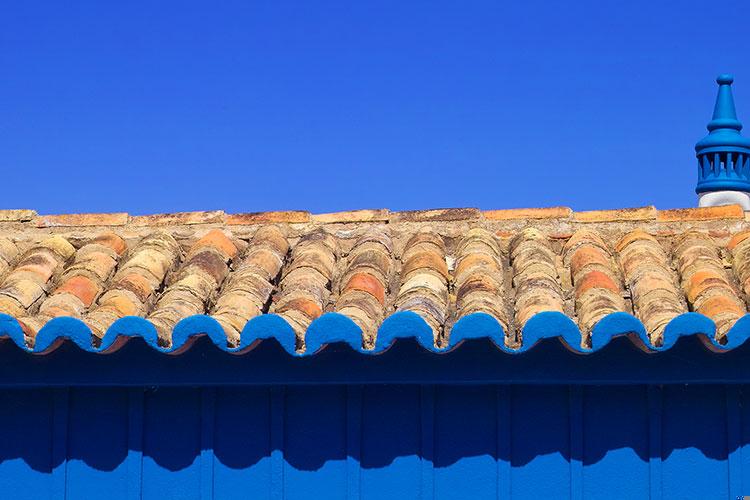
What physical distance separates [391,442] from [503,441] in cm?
49

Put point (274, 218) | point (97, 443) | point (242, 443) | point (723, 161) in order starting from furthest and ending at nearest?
1. point (723, 161)
2. point (274, 218)
3. point (97, 443)
4. point (242, 443)

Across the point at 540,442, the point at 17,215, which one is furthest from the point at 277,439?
the point at 17,215

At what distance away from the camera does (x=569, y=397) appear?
4.83m

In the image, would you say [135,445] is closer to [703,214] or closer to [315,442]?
[315,442]

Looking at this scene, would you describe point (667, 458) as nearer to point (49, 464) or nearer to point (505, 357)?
point (505, 357)

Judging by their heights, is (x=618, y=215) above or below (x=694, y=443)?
above

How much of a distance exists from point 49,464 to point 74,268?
105cm

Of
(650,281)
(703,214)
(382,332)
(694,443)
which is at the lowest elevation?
(694,443)

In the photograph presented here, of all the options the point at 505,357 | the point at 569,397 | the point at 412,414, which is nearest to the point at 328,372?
the point at 412,414

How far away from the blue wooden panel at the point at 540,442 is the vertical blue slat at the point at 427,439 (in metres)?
0.35

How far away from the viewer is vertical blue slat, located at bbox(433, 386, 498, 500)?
480 cm

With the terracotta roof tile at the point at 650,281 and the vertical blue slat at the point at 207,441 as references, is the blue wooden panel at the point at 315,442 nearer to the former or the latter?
the vertical blue slat at the point at 207,441

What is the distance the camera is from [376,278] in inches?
210

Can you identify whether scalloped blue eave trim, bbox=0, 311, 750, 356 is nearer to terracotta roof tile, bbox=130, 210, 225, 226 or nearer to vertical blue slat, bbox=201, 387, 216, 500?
vertical blue slat, bbox=201, 387, 216, 500
